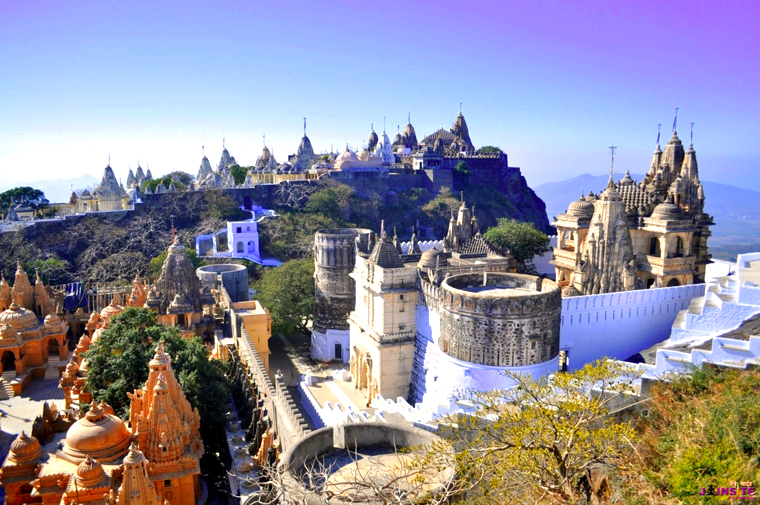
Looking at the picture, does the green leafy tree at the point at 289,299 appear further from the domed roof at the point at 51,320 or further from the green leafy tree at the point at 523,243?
the green leafy tree at the point at 523,243

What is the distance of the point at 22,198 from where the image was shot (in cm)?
5425

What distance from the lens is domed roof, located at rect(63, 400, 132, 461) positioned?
13094mm

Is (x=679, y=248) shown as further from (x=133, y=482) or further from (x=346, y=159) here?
(x=346, y=159)

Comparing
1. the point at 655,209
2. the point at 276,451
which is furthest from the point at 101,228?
the point at 655,209

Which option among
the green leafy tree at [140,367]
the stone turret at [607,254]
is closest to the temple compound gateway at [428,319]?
the stone turret at [607,254]

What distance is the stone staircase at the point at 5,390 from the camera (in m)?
23.1

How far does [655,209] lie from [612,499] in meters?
20.3

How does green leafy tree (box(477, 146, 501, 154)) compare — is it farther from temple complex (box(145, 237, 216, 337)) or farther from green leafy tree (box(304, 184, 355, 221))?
temple complex (box(145, 237, 216, 337))

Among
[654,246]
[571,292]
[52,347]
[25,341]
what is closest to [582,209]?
[654,246]

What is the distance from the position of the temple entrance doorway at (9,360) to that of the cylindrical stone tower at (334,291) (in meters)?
13.8

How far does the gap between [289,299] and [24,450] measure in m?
17.5

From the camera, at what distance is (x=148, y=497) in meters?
11.9

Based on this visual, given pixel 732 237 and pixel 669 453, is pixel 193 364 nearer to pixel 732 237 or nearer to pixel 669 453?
pixel 669 453

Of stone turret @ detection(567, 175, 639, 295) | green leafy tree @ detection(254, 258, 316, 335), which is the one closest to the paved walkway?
green leafy tree @ detection(254, 258, 316, 335)
